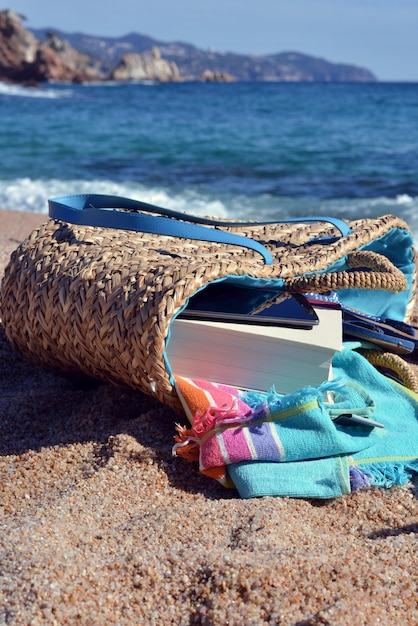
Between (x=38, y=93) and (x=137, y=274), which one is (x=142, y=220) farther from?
(x=38, y=93)

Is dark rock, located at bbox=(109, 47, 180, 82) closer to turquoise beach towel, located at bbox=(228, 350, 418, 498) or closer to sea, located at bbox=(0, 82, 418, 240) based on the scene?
sea, located at bbox=(0, 82, 418, 240)

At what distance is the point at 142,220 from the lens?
2082 mm

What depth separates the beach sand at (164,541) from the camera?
1.21 m

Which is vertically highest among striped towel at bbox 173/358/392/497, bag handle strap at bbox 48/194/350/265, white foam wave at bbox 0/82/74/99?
bag handle strap at bbox 48/194/350/265

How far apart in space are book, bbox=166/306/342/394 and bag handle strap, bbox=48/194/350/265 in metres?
0.30

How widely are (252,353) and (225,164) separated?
8146mm

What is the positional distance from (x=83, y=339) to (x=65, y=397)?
36 cm

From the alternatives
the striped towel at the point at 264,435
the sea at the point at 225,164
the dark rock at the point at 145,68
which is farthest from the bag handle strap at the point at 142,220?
the dark rock at the point at 145,68

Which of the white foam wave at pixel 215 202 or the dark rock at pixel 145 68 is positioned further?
the dark rock at pixel 145 68

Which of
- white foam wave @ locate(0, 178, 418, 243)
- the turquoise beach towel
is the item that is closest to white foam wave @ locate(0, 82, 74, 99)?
white foam wave @ locate(0, 178, 418, 243)

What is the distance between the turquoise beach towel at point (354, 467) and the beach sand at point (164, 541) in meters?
0.03

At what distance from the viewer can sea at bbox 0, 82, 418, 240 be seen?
22.7 feet

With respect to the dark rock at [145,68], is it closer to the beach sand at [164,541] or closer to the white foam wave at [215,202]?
the white foam wave at [215,202]

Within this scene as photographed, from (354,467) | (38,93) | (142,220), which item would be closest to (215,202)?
(142,220)
